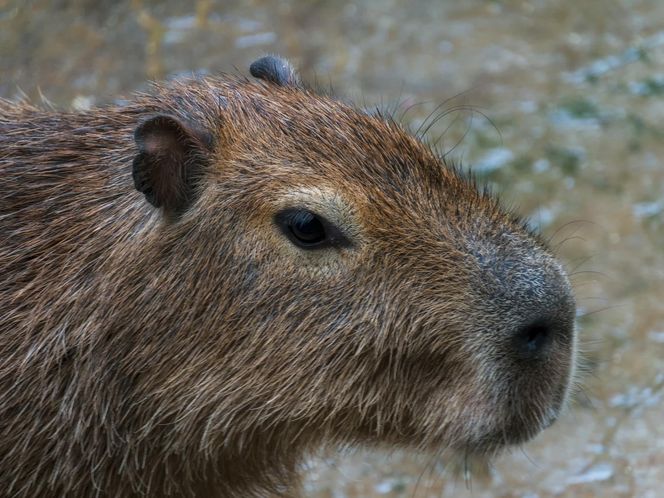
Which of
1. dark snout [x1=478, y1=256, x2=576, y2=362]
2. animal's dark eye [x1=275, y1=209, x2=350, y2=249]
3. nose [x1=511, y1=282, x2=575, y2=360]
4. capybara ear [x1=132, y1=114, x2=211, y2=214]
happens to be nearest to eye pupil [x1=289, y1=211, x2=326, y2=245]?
animal's dark eye [x1=275, y1=209, x2=350, y2=249]

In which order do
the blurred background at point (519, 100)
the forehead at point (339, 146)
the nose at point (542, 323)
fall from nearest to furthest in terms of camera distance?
the nose at point (542, 323) → the forehead at point (339, 146) → the blurred background at point (519, 100)

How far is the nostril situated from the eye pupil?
2.09ft

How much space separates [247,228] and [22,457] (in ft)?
3.32

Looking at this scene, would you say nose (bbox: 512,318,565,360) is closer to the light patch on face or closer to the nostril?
the nostril

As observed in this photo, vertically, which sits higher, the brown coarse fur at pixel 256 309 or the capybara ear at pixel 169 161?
the capybara ear at pixel 169 161

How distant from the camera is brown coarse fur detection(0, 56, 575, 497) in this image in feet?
10.5

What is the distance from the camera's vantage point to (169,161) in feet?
10.6

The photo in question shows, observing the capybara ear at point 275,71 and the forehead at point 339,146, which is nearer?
the forehead at point 339,146

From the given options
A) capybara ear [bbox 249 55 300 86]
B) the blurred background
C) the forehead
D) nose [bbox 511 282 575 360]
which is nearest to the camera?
nose [bbox 511 282 575 360]

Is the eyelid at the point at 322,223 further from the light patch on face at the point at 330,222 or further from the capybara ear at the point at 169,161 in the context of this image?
the capybara ear at the point at 169,161

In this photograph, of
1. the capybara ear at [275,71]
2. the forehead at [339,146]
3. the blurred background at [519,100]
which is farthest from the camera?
the blurred background at [519,100]

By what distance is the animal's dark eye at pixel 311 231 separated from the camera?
3.17 m

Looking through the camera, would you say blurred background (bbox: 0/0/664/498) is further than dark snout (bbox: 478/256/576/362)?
Yes

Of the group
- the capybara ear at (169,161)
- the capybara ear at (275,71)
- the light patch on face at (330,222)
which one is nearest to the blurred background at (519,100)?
the capybara ear at (275,71)
